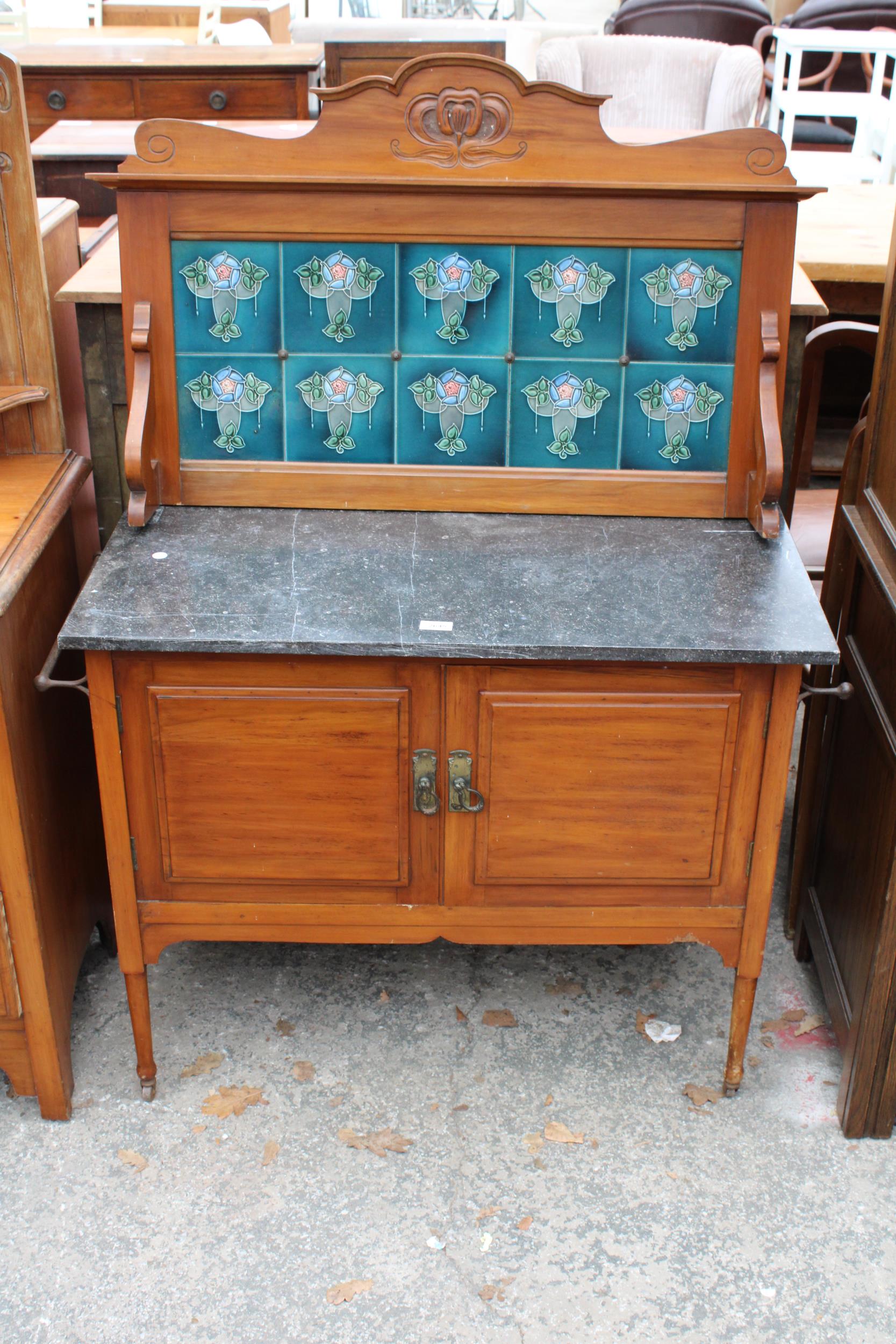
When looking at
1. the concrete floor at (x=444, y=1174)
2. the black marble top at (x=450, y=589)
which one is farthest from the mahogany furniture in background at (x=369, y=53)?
the concrete floor at (x=444, y=1174)

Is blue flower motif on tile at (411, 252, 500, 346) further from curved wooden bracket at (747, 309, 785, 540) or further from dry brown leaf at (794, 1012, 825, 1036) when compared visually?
dry brown leaf at (794, 1012, 825, 1036)

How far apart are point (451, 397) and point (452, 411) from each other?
1.1 inches

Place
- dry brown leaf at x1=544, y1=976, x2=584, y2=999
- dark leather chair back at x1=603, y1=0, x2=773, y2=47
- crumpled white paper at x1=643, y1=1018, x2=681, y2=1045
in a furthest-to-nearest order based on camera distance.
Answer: dark leather chair back at x1=603, y1=0, x2=773, y2=47, dry brown leaf at x1=544, y1=976, x2=584, y2=999, crumpled white paper at x1=643, y1=1018, x2=681, y2=1045

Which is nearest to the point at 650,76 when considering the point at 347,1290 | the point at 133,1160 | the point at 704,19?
the point at 704,19

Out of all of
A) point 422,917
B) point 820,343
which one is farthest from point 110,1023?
point 820,343

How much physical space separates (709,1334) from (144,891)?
1.23 m

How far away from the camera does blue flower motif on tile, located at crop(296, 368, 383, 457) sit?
99.3 inches

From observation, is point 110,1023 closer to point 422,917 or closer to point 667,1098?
point 422,917

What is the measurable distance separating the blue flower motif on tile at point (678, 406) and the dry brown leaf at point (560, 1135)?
133cm

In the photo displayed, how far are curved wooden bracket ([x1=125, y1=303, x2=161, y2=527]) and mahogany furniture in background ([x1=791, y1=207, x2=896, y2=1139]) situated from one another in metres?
1.32

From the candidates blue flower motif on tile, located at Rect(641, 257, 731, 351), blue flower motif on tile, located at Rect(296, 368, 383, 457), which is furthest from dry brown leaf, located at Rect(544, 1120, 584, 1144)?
blue flower motif on tile, located at Rect(641, 257, 731, 351)

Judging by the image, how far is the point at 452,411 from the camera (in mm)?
2535

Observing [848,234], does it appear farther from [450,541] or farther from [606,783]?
[606,783]

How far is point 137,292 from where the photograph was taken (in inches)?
96.0
